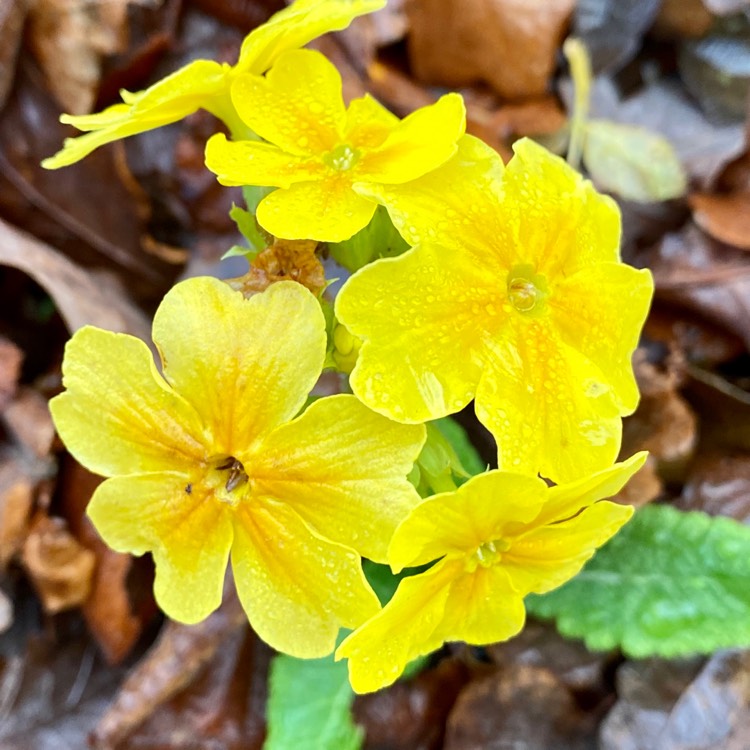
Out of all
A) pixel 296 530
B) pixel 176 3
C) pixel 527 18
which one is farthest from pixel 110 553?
pixel 527 18

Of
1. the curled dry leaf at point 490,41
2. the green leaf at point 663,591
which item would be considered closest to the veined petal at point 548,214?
the green leaf at point 663,591

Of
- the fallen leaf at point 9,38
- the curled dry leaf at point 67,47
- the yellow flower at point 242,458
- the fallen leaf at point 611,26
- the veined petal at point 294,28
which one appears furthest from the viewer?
the fallen leaf at point 611,26

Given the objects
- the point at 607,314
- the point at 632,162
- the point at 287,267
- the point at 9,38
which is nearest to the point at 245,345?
the point at 287,267

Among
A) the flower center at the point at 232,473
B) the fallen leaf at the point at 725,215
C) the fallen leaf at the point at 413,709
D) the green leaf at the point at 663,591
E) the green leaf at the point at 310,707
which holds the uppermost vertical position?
the flower center at the point at 232,473

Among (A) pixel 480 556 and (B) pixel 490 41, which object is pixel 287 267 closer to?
(A) pixel 480 556

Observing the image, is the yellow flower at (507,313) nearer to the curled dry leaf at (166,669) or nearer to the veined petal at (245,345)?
the veined petal at (245,345)

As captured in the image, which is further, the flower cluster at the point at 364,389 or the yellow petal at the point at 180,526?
the yellow petal at the point at 180,526

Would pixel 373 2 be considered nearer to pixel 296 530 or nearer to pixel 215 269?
pixel 296 530
